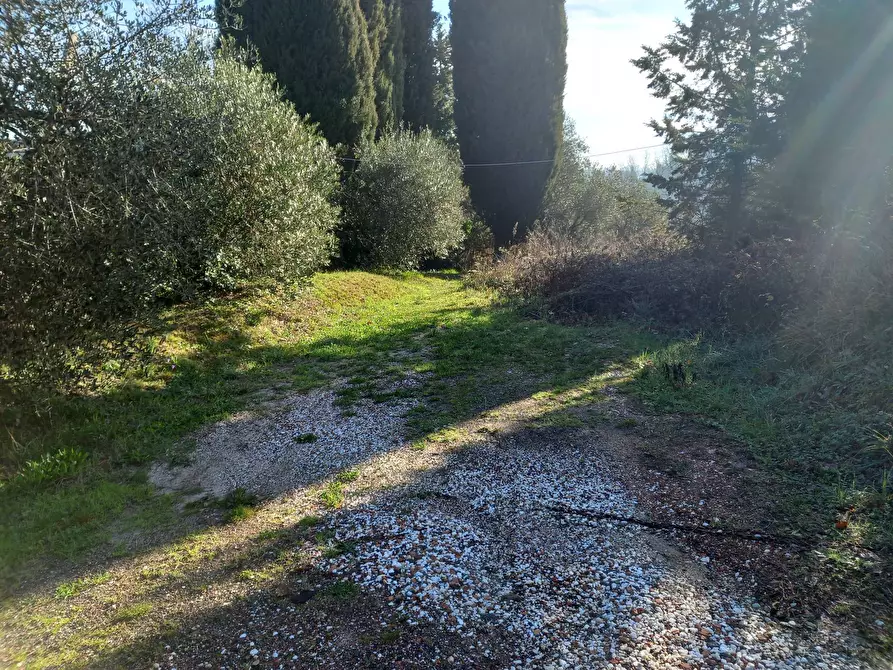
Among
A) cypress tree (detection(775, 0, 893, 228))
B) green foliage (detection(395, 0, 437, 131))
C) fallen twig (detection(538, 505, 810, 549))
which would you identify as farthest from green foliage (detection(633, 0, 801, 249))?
green foliage (detection(395, 0, 437, 131))

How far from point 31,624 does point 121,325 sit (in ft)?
10.6

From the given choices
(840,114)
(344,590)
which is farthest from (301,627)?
(840,114)

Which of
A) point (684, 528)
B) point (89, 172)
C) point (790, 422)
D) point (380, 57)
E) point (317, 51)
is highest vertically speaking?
point (380, 57)

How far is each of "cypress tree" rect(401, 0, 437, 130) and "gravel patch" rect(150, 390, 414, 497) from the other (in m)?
20.1

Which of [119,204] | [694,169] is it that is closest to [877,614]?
[119,204]

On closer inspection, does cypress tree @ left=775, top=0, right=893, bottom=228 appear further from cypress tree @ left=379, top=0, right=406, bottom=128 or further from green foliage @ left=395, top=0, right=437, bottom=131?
green foliage @ left=395, top=0, right=437, bottom=131

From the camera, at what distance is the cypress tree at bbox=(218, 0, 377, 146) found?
1538 cm

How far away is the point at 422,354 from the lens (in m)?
9.14

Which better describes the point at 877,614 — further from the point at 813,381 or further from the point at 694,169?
the point at 694,169

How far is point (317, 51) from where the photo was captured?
51.7 ft

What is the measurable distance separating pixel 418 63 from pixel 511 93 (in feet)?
18.0

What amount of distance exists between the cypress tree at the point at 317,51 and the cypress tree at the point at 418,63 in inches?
288

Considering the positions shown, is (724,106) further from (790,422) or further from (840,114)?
(790,422)

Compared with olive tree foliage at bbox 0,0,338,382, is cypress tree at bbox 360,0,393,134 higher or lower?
higher
